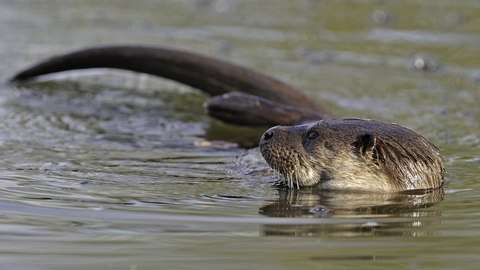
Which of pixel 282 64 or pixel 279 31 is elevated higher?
pixel 279 31

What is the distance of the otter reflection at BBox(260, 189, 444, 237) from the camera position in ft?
10.5

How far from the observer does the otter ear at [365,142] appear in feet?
13.0

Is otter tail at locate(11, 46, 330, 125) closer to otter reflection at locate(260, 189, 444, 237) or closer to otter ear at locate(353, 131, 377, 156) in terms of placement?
otter ear at locate(353, 131, 377, 156)

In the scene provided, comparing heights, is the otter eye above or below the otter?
above

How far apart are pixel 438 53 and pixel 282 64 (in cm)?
162

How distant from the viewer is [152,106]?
20.5ft

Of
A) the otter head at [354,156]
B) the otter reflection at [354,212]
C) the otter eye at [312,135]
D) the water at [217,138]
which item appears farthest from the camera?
the otter eye at [312,135]

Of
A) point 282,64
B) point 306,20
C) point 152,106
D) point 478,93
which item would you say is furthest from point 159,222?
point 306,20

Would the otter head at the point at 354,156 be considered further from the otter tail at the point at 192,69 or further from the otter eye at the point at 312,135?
the otter tail at the point at 192,69

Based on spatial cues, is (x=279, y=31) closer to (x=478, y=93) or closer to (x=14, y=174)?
(x=478, y=93)

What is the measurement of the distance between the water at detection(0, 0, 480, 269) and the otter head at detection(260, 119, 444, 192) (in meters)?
0.11

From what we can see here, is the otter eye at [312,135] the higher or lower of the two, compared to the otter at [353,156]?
higher

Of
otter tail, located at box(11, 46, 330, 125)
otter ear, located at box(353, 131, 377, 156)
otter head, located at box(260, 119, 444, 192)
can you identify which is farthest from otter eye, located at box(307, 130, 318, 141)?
otter tail, located at box(11, 46, 330, 125)

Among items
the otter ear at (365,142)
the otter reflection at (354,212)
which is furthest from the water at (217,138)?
the otter ear at (365,142)
